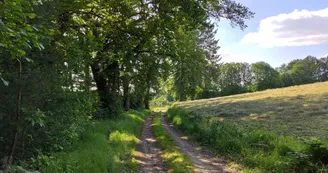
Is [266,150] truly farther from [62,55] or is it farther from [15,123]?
[15,123]

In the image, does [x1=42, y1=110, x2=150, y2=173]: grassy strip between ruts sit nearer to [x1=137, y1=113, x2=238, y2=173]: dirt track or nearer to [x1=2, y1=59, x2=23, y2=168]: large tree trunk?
[x1=137, y1=113, x2=238, y2=173]: dirt track

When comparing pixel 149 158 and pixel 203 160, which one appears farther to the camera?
pixel 149 158

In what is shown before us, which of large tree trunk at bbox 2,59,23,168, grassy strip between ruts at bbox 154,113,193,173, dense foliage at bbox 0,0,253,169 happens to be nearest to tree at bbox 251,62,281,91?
dense foliage at bbox 0,0,253,169

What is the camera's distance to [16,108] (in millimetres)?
5465

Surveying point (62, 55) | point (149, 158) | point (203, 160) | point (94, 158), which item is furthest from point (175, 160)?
point (62, 55)

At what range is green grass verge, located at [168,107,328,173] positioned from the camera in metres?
7.00

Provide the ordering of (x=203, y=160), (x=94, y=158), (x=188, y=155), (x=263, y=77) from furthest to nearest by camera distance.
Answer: (x=263, y=77)
(x=188, y=155)
(x=203, y=160)
(x=94, y=158)

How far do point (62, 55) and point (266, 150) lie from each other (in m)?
7.23

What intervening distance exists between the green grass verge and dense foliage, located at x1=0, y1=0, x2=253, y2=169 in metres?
4.42

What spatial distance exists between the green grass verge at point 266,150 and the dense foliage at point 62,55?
442 centimetres

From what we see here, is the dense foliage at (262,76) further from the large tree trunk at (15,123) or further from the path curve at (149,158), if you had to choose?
the large tree trunk at (15,123)

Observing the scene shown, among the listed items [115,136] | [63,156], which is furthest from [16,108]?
[115,136]

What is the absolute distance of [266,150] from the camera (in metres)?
9.01

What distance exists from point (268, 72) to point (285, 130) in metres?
93.3
